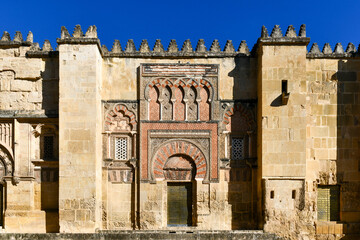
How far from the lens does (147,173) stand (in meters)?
6.74

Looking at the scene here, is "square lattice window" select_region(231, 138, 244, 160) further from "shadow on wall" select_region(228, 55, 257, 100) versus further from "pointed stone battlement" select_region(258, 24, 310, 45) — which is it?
"pointed stone battlement" select_region(258, 24, 310, 45)

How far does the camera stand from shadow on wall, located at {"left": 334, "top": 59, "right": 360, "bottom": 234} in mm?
6590

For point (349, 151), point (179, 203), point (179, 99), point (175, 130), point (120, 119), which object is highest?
point (179, 99)

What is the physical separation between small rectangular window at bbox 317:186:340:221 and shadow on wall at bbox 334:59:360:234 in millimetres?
88

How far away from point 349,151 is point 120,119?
5487 millimetres

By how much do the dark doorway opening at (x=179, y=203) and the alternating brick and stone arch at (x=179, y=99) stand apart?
1.66m

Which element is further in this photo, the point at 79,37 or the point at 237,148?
the point at 237,148

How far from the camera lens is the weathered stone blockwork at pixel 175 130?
636cm

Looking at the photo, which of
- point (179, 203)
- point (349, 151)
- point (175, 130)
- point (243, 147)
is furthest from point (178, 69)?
point (349, 151)

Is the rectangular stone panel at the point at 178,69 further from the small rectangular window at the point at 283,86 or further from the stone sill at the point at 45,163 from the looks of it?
the stone sill at the point at 45,163

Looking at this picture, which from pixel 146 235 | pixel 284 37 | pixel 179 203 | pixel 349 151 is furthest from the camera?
pixel 179 203

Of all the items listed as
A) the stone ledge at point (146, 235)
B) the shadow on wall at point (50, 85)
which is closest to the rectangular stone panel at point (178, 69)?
the shadow on wall at point (50, 85)

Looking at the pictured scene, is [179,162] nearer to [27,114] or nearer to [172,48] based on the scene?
[172,48]

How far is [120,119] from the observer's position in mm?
6902
